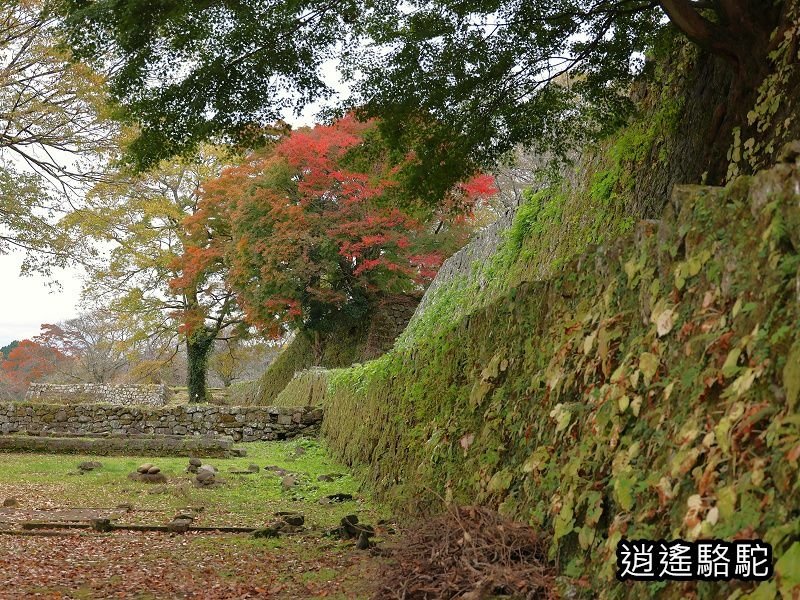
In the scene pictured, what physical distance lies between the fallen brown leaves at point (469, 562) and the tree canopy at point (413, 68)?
16.1 feet

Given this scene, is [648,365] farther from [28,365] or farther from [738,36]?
[28,365]

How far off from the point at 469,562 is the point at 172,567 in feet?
9.89

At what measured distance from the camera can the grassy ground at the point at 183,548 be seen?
16.5 feet

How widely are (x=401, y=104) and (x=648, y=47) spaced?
2.91 meters

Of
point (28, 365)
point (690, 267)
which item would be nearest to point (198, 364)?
point (28, 365)

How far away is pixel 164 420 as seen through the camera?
726 inches

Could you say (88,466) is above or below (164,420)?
below

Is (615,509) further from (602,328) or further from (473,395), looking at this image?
(473,395)

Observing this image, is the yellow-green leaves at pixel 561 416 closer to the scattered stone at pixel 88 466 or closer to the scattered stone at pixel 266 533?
the scattered stone at pixel 266 533

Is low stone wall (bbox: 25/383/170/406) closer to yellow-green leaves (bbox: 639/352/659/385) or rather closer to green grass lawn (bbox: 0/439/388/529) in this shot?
green grass lawn (bbox: 0/439/388/529)

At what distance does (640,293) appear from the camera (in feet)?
11.3

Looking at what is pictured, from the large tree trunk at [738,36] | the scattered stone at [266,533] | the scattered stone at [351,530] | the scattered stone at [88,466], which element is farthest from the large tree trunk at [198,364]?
the large tree trunk at [738,36]

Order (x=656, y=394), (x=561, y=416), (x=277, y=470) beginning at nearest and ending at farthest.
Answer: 1. (x=656, y=394)
2. (x=561, y=416)
3. (x=277, y=470)

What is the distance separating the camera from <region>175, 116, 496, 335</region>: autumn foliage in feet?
72.9
